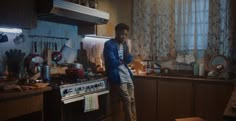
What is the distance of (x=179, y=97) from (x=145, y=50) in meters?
1.06

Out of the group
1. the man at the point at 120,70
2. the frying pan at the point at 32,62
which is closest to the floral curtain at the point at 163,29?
the man at the point at 120,70

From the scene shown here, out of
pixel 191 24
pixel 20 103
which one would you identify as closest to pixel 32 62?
pixel 20 103

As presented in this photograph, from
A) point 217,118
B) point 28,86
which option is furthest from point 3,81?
point 217,118

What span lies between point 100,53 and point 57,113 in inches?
64.8

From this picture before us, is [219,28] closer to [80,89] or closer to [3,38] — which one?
[80,89]

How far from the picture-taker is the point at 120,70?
3156 mm

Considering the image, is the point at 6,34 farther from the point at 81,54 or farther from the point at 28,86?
the point at 81,54

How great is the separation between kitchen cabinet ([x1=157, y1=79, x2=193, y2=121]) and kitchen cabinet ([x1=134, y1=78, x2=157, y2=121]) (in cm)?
8

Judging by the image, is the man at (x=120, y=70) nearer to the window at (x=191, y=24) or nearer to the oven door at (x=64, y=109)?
the oven door at (x=64, y=109)

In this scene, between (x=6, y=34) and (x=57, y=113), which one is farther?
(x=6, y=34)

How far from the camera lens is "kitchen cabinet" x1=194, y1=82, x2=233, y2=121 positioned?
10.2 feet

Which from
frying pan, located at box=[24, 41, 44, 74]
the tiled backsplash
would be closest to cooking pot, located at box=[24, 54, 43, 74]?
frying pan, located at box=[24, 41, 44, 74]

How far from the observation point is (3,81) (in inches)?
90.4

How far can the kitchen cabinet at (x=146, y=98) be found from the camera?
360cm
